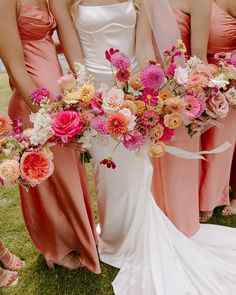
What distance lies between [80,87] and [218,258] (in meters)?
1.58

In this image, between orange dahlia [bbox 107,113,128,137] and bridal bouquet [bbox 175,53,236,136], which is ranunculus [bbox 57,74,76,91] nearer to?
orange dahlia [bbox 107,113,128,137]

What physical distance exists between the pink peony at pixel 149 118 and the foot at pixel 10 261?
161cm

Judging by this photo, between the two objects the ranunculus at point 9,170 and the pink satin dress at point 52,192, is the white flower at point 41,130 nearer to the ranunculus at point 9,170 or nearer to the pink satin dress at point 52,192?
the ranunculus at point 9,170

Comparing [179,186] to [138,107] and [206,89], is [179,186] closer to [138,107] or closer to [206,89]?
[206,89]

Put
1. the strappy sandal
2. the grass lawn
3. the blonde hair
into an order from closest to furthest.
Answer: the blonde hair → the grass lawn → the strappy sandal

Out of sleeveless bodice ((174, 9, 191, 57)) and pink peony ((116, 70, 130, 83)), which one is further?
sleeveless bodice ((174, 9, 191, 57))

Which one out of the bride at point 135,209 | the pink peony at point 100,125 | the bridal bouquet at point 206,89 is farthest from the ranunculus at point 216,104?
the pink peony at point 100,125

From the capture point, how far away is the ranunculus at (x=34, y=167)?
177cm

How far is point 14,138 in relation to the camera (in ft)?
6.04

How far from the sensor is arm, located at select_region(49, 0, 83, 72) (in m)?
2.21

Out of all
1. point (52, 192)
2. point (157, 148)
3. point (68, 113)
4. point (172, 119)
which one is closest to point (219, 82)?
point (172, 119)

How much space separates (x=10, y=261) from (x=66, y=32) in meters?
1.69

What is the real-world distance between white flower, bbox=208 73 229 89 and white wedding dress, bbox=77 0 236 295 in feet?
1.83

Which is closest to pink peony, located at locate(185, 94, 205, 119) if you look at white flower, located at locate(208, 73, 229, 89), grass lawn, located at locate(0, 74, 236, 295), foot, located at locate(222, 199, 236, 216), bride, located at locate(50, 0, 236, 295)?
white flower, located at locate(208, 73, 229, 89)
